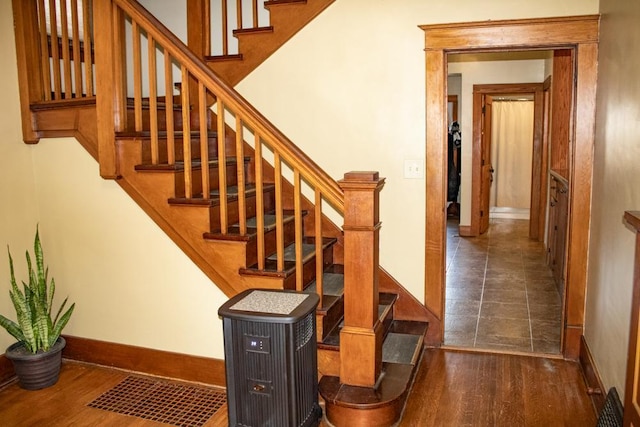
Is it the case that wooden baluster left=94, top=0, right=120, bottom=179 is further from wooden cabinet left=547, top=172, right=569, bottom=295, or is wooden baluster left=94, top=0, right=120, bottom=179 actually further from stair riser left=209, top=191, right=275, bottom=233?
wooden cabinet left=547, top=172, right=569, bottom=295

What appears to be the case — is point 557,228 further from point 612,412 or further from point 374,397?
point 374,397

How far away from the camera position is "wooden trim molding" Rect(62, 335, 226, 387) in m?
3.19

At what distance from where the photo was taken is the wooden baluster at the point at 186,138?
293 cm

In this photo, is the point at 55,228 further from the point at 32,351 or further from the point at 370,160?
the point at 370,160

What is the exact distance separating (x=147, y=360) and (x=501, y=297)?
3.02 meters

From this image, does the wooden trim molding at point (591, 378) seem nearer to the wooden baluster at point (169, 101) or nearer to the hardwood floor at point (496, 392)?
the hardwood floor at point (496, 392)

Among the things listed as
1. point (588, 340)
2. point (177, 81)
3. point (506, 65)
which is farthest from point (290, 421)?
point (506, 65)

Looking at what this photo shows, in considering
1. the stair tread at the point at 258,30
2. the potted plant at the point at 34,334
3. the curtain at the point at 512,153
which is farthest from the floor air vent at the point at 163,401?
the curtain at the point at 512,153

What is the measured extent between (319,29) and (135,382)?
8.20 feet

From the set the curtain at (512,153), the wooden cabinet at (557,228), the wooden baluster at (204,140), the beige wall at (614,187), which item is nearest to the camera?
the beige wall at (614,187)

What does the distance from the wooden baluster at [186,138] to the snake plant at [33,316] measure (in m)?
→ 0.96

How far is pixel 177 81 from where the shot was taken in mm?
4418

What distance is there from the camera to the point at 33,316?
3.12 metres

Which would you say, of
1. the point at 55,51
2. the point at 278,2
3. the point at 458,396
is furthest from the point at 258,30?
the point at 458,396
